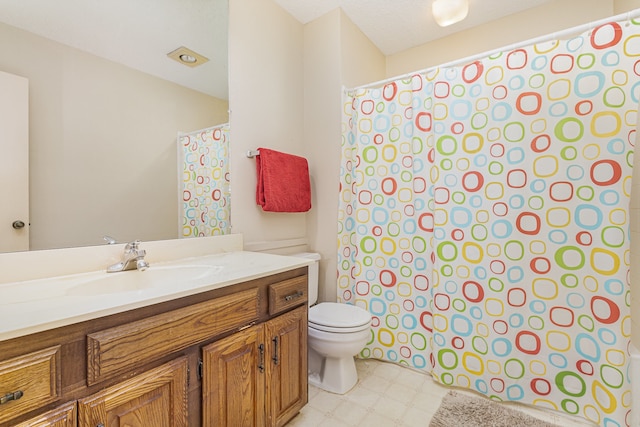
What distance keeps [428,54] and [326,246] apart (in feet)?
6.20

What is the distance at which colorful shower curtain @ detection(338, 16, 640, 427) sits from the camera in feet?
4.50

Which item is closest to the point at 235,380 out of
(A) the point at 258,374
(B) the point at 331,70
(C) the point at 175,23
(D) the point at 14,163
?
(A) the point at 258,374

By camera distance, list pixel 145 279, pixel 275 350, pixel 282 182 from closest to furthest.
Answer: pixel 145 279
pixel 275 350
pixel 282 182

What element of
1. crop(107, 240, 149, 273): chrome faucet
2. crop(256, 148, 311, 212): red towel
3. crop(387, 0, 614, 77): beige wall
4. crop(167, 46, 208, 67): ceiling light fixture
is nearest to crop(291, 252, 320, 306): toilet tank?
crop(256, 148, 311, 212): red towel

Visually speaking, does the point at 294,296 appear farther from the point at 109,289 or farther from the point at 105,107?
the point at 105,107

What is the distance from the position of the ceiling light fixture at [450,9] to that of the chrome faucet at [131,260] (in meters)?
1.98

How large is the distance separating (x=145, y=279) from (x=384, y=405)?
1364mm

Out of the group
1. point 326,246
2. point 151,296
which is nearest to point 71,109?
point 151,296

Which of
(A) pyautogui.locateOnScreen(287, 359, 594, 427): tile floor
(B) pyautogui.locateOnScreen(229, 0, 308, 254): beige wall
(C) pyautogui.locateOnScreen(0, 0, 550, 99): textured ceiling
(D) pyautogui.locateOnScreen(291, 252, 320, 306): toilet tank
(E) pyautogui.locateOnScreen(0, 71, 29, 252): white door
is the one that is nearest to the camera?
(E) pyautogui.locateOnScreen(0, 71, 29, 252): white door

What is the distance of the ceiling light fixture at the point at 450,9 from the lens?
1628mm

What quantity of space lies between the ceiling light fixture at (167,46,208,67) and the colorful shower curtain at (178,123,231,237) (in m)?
0.34

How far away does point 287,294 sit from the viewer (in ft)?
4.41

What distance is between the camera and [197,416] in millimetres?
976

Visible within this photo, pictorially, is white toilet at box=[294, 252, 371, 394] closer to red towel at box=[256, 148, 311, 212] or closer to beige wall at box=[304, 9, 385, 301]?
beige wall at box=[304, 9, 385, 301]
